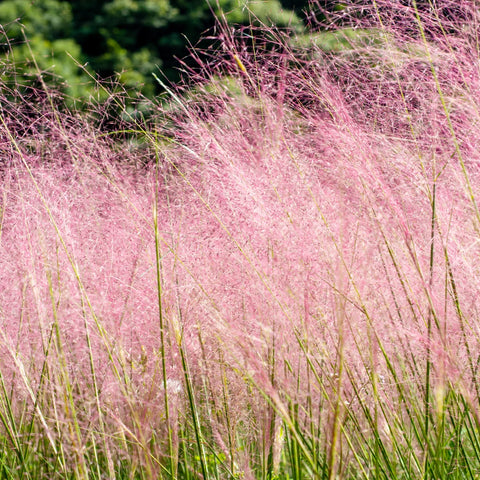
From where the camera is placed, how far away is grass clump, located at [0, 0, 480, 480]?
0.97m

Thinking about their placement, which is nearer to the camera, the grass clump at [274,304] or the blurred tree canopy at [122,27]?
the grass clump at [274,304]

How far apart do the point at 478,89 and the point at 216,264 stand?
2.05 feet

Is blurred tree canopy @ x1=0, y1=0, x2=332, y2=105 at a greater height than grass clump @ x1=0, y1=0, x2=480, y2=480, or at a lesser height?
greater

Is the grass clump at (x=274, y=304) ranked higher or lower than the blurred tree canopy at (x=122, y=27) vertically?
lower

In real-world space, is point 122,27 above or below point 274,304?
above

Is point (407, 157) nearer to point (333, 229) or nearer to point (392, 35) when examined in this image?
point (333, 229)

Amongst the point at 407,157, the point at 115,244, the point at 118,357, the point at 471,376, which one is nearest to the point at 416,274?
the point at 471,376

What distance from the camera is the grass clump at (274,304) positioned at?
0.97m

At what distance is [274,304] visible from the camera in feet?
3.25

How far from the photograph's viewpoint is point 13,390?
1.29 metres

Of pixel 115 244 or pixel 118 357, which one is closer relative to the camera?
pixel 118 357

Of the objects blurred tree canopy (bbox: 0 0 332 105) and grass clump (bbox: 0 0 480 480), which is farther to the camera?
blurred tree canopy (bbox: 0 0 332 105)

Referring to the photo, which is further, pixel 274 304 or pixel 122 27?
pixel 122 27

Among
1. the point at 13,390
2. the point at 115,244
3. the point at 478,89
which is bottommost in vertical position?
the point at 13,390
